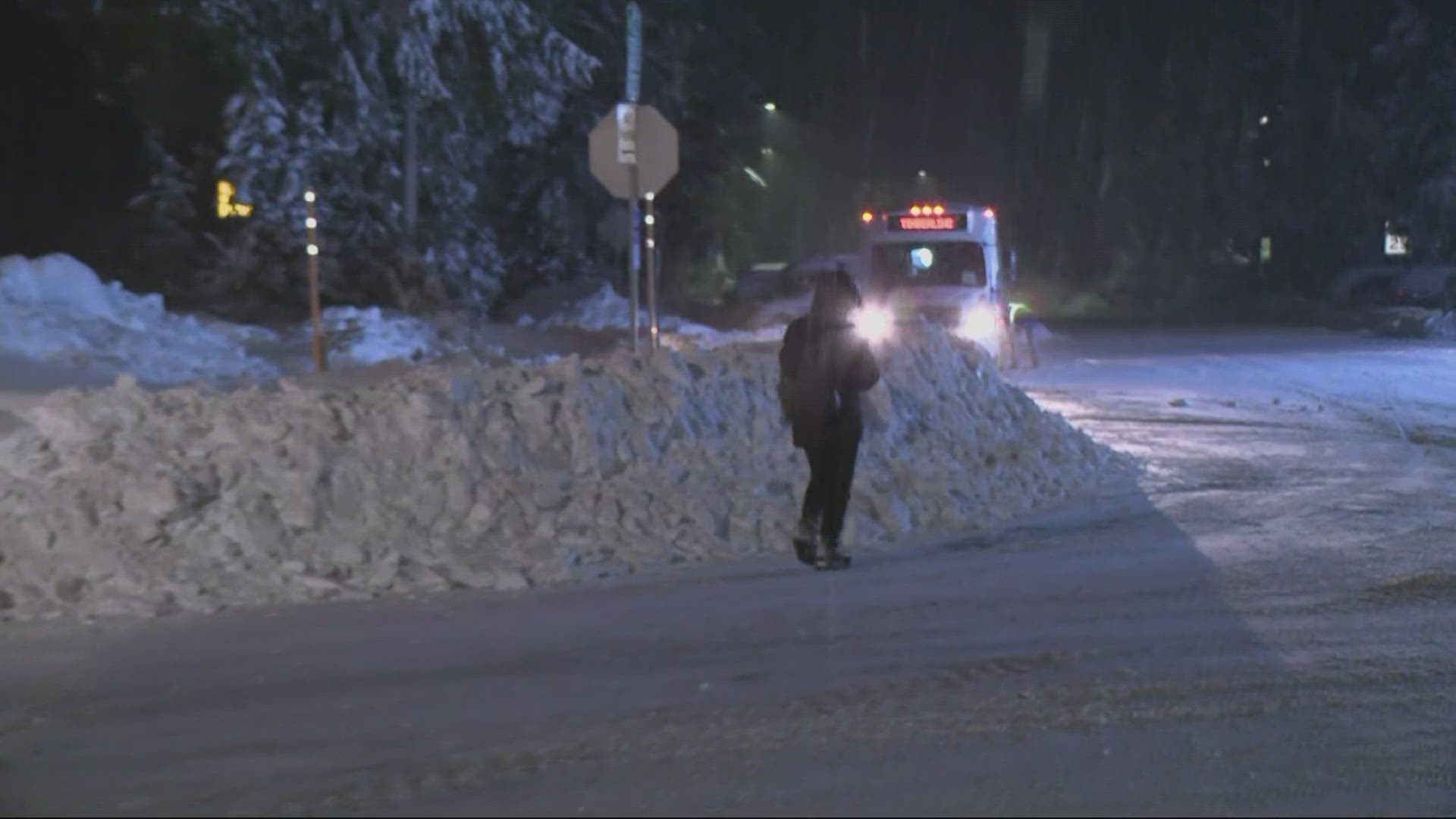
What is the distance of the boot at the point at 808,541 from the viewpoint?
33.1 ft

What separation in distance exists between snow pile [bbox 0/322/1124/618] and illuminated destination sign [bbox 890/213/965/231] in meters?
14.1

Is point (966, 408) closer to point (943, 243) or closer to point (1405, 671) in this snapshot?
point (1405, 671)

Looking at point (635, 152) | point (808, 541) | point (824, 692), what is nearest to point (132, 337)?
point (635, 152)

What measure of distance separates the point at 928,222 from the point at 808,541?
17.1 m

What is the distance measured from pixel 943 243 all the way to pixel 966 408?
43.4 feet

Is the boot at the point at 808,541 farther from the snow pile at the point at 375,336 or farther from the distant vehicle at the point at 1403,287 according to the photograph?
the distant vehicle at the point at 1403,287

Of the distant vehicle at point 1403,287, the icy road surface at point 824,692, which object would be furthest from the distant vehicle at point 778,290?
the icy road surface at point 824,692

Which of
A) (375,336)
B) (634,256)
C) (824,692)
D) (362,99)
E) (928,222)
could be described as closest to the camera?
(824,692)

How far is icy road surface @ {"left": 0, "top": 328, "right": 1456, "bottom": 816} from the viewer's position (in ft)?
20.3

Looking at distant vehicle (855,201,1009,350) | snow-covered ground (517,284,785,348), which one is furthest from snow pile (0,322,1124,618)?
snow-covered ground (517,284,785,348)

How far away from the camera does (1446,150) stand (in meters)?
52.7

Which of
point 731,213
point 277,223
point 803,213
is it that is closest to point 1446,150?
point 731,213

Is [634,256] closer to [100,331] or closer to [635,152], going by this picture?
[635,152]

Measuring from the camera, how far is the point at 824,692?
293 inches
